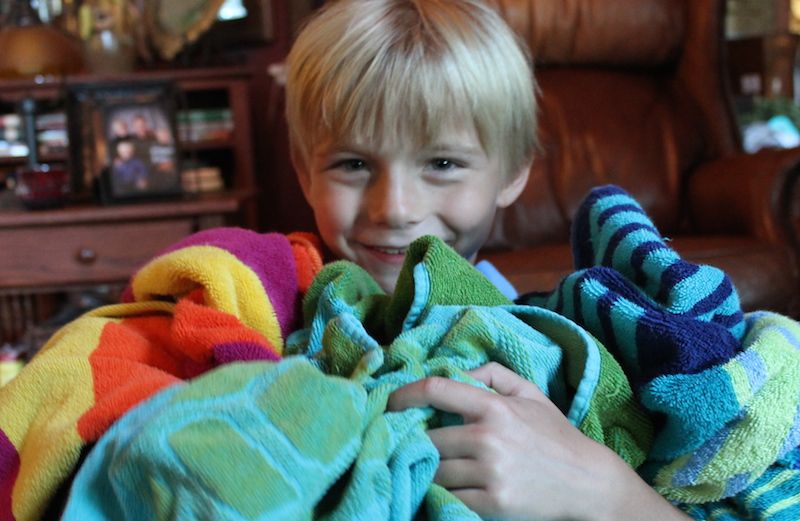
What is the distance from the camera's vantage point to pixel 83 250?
79.7 inches

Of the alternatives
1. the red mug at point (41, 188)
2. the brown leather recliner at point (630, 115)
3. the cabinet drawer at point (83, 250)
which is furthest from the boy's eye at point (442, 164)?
the red mug at point (41, 188)

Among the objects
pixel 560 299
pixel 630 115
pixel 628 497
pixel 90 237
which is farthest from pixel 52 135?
pixel 628 497

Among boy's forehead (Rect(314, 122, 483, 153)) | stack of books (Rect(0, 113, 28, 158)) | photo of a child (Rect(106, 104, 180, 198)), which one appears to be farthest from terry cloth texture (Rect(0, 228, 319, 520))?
stack of books (Rect(0, 113, 28, 158))

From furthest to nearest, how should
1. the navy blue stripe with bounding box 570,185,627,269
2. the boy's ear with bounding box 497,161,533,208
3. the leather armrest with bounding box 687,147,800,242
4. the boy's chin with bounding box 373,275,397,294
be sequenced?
1. the leather armrest with bounding box 687,147,800,242
2. the boy's ear with bounding box 497,161,533,208
3. the boy's chin with bounding box 373,275,397,294
4. the navy blue stripe with bounding box 570,185,627,269

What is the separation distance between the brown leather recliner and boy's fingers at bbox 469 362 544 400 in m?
1.54

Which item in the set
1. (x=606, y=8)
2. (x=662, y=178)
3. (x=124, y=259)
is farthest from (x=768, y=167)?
(x=124, y=259)

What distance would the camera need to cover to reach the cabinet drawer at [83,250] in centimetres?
202

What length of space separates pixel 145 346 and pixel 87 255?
1.56 meters

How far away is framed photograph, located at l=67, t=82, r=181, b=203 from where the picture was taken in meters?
2.06

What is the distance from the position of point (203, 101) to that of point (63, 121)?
421 millimetres

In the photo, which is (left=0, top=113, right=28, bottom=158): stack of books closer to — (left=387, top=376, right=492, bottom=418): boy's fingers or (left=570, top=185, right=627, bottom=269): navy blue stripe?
(left=570, top=185, right=627, bottom=269): navy blue stripe

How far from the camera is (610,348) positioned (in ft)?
1.77

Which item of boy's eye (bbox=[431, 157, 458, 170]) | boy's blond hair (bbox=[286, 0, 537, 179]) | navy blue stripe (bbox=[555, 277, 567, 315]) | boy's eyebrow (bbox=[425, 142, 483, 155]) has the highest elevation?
boy's blond hair (bbox=[286, 0, 537, 179])

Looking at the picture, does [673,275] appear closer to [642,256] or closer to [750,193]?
[642,256]
